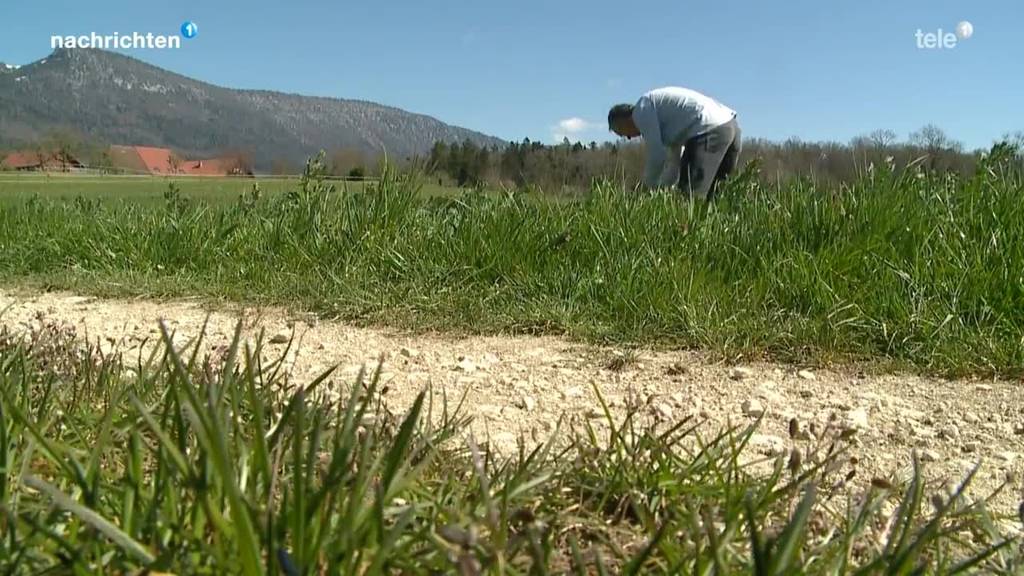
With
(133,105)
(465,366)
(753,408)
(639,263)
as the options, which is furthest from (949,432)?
(133,105)

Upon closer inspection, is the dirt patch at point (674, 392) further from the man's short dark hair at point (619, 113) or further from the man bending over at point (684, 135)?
the man's short dark hair at point (619, 113)

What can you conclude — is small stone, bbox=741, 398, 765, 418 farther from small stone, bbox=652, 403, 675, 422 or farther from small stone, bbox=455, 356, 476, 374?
small stone, bbox=455, 356, 476, 374

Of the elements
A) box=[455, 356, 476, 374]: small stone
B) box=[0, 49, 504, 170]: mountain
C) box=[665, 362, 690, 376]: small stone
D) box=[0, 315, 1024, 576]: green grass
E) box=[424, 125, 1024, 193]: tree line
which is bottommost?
box=[455, 356, 476, 374]: small stone

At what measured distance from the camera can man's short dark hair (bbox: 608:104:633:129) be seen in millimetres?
6785

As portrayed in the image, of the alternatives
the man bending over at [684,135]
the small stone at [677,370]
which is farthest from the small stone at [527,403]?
the man bending over at [684,135]

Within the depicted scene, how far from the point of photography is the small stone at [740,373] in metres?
2.32

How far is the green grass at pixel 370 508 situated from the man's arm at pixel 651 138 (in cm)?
473

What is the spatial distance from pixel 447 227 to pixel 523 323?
1.25m

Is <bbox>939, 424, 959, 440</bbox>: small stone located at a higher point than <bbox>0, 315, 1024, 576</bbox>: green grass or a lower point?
lower

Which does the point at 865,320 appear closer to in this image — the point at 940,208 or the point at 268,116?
the point at 940,208

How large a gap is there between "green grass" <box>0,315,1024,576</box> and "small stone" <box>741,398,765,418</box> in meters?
0.54

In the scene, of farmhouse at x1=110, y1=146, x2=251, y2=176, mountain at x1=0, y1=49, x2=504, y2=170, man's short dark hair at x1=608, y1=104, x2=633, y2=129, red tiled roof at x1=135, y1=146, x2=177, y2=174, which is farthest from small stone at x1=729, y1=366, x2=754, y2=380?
mountain at x1=0, y1=49, x2=504, y2=170

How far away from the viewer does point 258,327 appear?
9.96 feet

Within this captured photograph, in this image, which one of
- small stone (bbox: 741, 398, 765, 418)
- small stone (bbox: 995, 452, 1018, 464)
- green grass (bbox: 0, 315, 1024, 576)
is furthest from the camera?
small stone (bbox: 741, 398, 765, 418)
